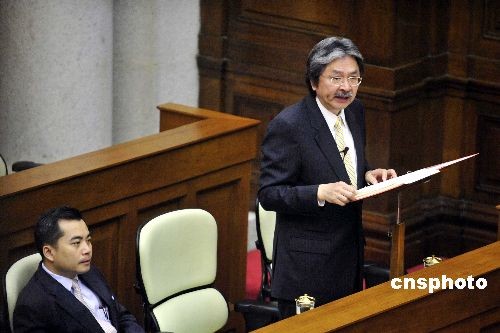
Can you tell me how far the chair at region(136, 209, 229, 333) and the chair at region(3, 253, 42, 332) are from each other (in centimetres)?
52

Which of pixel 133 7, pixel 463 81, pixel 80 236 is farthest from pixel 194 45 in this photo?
pixel 80 236

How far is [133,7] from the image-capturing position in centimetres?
807

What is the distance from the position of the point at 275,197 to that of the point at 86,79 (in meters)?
3.21

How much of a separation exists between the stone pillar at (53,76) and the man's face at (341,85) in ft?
10.2

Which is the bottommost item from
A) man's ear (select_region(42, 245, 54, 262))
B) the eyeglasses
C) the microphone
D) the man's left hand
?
man's ear (select_region(42, 245, 54, 262))

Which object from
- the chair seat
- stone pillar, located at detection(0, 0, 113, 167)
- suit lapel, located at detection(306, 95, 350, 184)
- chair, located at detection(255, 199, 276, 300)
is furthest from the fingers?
stone pillar, located at detection(0, 0, 113, 167)

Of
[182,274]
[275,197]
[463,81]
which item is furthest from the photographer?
[463,81]

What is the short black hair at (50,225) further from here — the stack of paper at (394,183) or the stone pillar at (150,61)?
the stone pillar at (150,61)

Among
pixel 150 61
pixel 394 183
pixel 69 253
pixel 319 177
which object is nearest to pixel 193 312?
pixel 69 253

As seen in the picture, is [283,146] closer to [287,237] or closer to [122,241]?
[287,237]

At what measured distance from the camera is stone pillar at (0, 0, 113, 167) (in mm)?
7695

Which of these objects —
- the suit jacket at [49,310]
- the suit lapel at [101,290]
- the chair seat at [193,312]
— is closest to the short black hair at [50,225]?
the suit jacket at [49,310]

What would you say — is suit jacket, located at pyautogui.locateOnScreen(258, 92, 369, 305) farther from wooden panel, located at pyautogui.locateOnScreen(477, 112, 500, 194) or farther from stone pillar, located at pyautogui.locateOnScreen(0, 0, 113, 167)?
stone pillar, located at pyautogui.locateOnScreen(0, 0, 113, 167)

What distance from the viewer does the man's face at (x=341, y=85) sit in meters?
4.88
